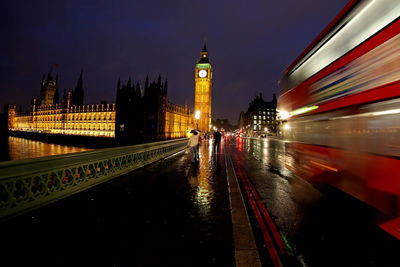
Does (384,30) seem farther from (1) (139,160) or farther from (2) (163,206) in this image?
(1) (139,160)

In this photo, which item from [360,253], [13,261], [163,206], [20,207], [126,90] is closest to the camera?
[13,261]

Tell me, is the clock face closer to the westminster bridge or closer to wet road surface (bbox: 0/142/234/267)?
the westminster bridge

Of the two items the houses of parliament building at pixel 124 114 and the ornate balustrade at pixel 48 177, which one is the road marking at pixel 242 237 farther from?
the houses of parliament building at pixel 124 114

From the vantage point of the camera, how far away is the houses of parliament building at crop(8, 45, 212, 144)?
1909 inches

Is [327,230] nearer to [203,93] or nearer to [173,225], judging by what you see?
[173,225]

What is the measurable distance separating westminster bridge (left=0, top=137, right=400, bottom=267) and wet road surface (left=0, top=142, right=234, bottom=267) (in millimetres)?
16

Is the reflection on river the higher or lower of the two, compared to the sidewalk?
lower

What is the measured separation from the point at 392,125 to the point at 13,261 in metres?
6.49

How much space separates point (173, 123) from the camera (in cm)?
5684

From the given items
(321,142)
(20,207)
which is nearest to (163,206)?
(20,207)

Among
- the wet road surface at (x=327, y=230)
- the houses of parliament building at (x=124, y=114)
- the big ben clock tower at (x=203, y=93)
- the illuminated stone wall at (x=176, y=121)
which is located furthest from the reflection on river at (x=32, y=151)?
the big ben clock tower at (x=203, y=93)

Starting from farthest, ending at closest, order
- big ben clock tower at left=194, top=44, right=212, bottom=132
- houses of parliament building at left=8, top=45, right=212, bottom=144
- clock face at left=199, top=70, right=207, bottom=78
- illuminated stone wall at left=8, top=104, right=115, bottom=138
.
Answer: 1. clock face at left=199, top=70, right=207, bottom=78
2. big ben clock tower at left=194, top=44, right=212, bottom=132
3. illuminated stone wall at left=8, top=104, right=115, bottom=138
4. houses of parliament building at left=8, top=45, right=212, bottom=144

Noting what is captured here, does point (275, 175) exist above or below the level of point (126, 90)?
below

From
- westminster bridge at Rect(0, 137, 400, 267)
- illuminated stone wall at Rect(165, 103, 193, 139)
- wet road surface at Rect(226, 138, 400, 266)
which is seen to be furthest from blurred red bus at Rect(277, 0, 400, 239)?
illuminated stone wall at Rect(165, 103, 193, 139)
